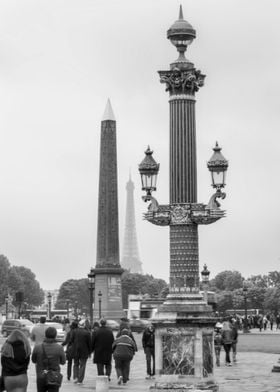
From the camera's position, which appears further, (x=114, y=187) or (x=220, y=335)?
(x=114, y=187)

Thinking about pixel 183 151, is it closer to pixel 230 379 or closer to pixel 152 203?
pixel 152 203

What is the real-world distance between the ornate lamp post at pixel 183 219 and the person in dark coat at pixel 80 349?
529cm

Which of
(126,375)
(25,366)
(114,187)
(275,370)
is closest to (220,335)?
(275,370)

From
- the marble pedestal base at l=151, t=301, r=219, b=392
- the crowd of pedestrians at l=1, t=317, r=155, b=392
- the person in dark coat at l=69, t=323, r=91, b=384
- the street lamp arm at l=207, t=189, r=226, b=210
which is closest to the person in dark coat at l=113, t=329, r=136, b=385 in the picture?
the crowd of pedestrians at l=1, t=317, r=155, b=392

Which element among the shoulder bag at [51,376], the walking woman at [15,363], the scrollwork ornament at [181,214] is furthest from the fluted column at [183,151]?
the walking woman at [15,363]

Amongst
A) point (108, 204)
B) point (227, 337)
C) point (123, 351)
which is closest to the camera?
point (123, 351)

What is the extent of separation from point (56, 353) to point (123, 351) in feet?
30.3

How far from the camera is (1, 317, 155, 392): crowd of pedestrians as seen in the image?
14.1 meters

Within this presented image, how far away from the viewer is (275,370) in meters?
29.1

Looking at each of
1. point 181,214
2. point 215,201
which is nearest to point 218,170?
point 215,201

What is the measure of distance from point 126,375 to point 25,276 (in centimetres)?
17141

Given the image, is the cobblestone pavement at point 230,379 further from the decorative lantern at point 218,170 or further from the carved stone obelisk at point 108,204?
the carved stone obelisk at point 108,204

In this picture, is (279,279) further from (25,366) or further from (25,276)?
(25,366)

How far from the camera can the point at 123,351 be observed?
24922 millimetres
